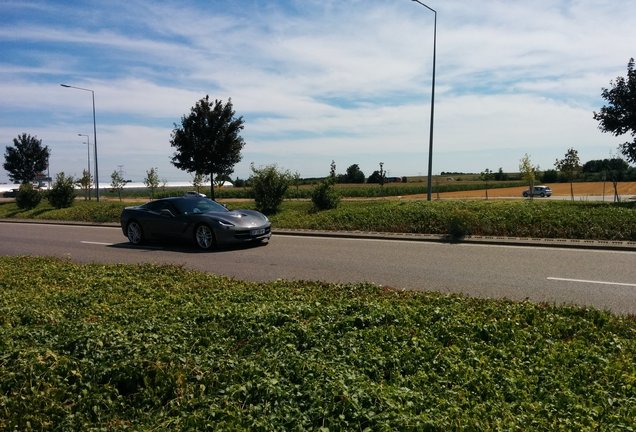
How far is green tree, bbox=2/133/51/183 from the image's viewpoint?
52.8 meters

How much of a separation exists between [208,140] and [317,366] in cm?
Answer: 2528

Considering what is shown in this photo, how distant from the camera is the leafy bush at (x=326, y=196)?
19.5 metres

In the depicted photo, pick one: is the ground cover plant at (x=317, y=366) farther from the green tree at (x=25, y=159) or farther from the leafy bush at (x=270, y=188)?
the green tree at (x=25, y=159)

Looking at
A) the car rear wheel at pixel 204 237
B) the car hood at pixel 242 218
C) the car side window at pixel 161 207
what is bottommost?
the car rear wheel at pixel 204 237

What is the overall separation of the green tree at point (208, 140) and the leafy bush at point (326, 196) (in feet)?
32.4

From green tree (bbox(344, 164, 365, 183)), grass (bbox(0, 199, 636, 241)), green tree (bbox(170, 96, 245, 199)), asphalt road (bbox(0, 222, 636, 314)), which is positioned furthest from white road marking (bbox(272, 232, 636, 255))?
green tree (bbox(344, 164, 365, 183))

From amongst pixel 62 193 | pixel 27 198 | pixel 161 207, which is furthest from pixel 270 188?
pixel 27 198

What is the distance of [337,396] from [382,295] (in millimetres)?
3329

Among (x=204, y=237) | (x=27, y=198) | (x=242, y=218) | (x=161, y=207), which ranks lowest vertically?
(x=204, y=237)

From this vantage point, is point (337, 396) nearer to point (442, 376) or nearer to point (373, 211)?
point (442, 376)

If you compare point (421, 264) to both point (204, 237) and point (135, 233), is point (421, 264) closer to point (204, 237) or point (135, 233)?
point (204, 237)

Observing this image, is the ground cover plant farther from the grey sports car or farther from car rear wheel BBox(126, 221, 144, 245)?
car rear wheel BBox(126, 221, 144, 245)

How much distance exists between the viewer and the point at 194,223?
1360 cm

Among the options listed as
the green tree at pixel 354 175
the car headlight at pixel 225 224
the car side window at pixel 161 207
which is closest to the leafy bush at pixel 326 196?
the car side window at pixel 161 207
